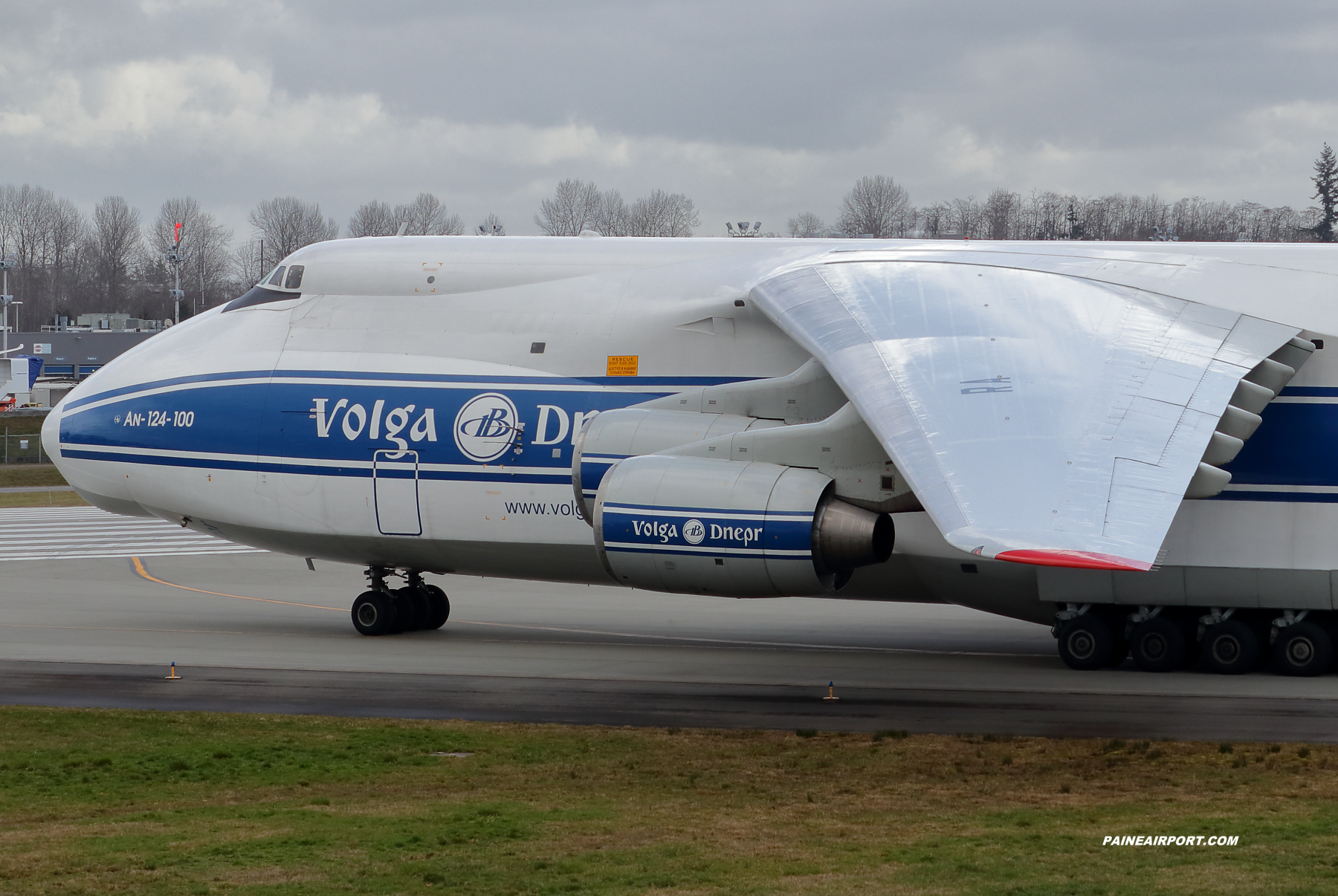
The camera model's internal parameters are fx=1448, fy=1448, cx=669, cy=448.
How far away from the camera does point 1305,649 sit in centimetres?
1486

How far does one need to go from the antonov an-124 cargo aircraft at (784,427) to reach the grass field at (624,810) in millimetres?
1717

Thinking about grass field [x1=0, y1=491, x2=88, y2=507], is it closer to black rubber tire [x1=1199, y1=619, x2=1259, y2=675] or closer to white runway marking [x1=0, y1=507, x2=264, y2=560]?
white runway marking [x1=0, y1=507, x2=264, y2=560]

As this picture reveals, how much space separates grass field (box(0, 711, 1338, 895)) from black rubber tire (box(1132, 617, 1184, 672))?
3.53 m

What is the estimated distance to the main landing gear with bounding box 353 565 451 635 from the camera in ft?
62.2

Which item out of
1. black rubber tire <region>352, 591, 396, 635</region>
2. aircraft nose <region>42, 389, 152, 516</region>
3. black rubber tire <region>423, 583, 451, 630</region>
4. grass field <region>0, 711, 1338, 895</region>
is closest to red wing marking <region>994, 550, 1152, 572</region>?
grass field <region>0, 711, 1338, 895</region>

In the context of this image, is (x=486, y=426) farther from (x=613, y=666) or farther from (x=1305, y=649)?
(x=1305, y=649)

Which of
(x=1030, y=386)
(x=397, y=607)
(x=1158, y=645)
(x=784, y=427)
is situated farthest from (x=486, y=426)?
(x=1158, y=645)

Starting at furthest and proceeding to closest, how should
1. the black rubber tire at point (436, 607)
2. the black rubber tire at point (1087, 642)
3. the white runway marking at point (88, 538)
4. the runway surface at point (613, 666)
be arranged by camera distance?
the white runway marking at point (88, 538), the black rubber tire at point (436, 607), the black rubber tire at point (1087, 642), the runway surface at point (613, 666)

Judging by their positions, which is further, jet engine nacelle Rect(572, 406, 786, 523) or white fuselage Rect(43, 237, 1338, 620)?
white fuselage Rect(43, 237, 1338, 620)

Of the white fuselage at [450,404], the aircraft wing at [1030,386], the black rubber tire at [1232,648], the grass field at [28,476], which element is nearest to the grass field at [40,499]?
the grass field at [28,476]

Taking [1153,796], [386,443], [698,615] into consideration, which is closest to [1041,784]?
[1153,796]

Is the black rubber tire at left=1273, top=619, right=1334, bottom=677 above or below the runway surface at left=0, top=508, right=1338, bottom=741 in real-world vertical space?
above

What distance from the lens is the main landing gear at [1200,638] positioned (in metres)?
14.9

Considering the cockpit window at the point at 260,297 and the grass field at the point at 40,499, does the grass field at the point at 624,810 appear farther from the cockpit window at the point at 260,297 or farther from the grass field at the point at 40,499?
the grass field at the point at 40,499
